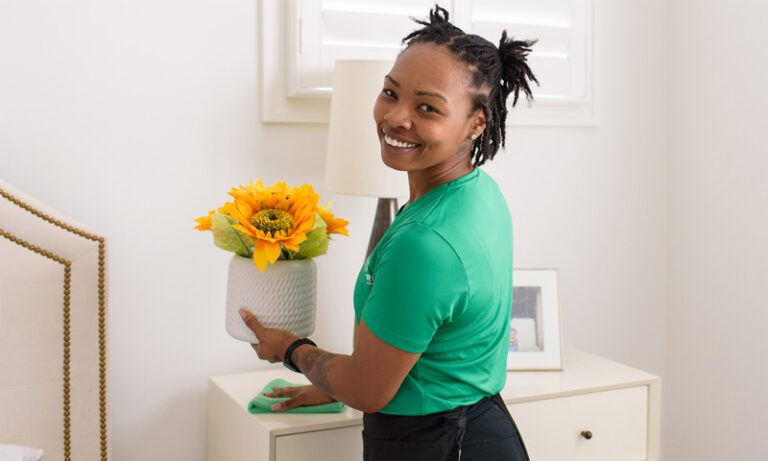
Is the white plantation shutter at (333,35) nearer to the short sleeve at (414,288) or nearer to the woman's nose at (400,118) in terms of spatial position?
the woman's nose at (400,118)

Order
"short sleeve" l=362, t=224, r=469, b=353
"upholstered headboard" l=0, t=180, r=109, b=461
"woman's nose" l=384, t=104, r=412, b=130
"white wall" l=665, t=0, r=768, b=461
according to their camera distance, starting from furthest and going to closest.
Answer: "white wall" l=665, t=0, r=768, b=461
"upholstered headboard" l=0, t=180, r=109, b=461
"woman's nose" l=384, t=104, r=412, b=130
"short sleeve" l=362, t=224, r=469, b=353

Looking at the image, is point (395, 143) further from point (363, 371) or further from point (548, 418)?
point (548, 418)

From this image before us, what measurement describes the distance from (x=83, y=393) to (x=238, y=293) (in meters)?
0.47

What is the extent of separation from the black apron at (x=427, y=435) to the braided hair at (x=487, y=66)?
0.41 meters

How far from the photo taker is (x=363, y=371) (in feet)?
4.13

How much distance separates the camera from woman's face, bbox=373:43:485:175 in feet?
4.19

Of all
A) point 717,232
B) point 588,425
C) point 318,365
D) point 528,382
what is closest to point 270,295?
point 318,365

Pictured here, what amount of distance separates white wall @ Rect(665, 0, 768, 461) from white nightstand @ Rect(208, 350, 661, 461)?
1.45ft

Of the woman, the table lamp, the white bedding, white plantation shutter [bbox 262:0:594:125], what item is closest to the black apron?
the woman

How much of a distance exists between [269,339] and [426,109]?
0.49 meters

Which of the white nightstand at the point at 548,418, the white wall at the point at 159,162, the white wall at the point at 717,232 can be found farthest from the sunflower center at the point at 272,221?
the white wall at the point at 717,232

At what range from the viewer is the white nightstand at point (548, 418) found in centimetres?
169

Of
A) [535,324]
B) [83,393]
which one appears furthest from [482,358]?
[83,393]

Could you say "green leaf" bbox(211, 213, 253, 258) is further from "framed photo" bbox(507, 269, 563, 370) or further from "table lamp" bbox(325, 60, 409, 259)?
"framed photo" bbox(507, 269, 563, 370)
